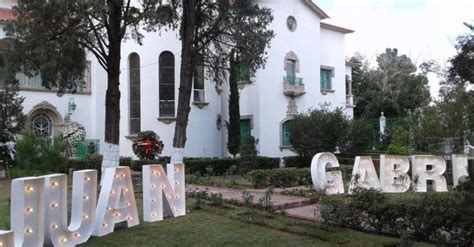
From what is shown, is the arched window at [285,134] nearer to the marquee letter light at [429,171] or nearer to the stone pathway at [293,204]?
the stone pathway at [293,204]

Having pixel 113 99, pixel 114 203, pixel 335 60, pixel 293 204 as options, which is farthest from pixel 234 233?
pixel 335 60

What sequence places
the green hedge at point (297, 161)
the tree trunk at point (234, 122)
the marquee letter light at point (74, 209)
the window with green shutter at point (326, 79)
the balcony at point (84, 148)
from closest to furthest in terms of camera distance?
the marquee letter light at point (74, 209) < the green hedge at point (297, 161) < the tree trunk at point (234, 122) < the balcony at point (84, 148) < the window with green shutter at point (326, 79)

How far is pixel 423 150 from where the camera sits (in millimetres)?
20328

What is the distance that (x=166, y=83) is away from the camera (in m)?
26.3

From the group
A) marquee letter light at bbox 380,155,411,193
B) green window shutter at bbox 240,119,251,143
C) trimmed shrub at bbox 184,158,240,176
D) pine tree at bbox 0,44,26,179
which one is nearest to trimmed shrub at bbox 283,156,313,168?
green window shutter at bbox 240,119,251,143

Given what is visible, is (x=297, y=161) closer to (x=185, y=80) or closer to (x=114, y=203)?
(x=185, y=80)

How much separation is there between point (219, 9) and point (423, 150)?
31.5 ft

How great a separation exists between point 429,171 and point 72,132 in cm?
2027

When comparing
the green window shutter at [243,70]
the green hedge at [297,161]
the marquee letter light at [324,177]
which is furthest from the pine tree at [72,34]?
the green hedge at [297,161]

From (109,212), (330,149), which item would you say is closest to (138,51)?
(330,149)

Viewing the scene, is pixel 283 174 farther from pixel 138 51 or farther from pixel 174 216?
pixel 138 51

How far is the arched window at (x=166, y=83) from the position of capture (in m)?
26.2

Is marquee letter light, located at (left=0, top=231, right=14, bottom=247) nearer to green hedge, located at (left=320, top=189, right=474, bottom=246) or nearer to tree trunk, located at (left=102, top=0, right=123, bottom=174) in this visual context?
green hedge, located at (left=320, top=189, right=474, bottom=246)

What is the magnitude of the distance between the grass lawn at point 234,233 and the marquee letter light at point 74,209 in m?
0.34
